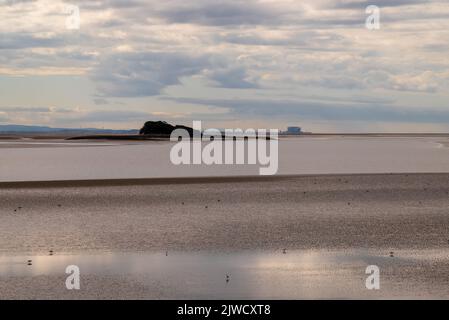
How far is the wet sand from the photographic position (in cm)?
1583

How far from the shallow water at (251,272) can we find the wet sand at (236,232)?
0.05 metres

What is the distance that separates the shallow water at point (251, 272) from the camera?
1519 cm

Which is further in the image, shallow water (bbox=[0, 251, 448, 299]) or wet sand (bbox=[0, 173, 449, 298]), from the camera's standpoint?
wet sand (bbox=[0, 173, 449, 298])

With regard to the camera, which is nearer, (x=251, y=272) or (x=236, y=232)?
(x=251, y=272)

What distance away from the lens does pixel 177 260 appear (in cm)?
1869

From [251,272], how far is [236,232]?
6.22 meters

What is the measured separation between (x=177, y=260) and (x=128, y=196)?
54.6ft

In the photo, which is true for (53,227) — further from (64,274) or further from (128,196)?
(128,196)

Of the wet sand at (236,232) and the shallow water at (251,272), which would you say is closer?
the shallow water at (251,272)

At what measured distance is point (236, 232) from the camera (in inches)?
916

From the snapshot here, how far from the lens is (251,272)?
17.1 m

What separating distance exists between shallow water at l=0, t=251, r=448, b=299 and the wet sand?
0.15 ft

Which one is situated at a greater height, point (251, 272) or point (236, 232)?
point (236, 232)
